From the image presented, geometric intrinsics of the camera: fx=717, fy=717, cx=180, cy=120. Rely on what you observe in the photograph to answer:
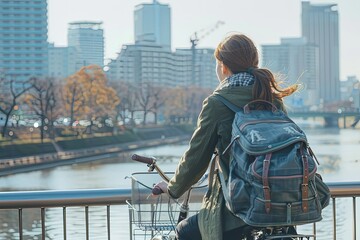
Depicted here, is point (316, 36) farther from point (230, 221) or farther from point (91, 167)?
point (230, 221)

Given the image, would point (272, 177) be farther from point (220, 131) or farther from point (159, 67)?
point (159, 67)

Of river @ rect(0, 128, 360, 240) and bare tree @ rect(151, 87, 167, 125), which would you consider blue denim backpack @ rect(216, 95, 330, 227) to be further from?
bare tree @ rect(151, 87, 167, 125)

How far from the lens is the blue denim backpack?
184cm

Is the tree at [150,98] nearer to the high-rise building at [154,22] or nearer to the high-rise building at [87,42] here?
the high-rise building at [87,42]

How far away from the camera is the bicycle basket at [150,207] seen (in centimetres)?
213

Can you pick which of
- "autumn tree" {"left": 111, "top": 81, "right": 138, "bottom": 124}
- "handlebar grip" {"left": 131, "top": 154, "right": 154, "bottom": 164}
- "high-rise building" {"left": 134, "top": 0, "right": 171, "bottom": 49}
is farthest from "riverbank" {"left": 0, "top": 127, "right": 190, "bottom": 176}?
"high-rise building" {"left": 134, "top": 0, "right": 171, "bottom": 49}

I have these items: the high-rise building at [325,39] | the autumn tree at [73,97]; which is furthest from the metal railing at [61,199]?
the high-rise building at [325,39]

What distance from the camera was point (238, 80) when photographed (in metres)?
2.05

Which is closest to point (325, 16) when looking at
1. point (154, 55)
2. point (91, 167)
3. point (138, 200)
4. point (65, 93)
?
point (154, 55)

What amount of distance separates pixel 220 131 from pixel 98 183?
27285 millimetres

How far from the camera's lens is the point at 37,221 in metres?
19.4

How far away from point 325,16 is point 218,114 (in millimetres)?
135991

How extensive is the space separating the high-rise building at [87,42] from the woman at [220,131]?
70008mm

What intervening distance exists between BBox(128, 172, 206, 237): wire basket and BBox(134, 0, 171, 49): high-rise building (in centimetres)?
9798
